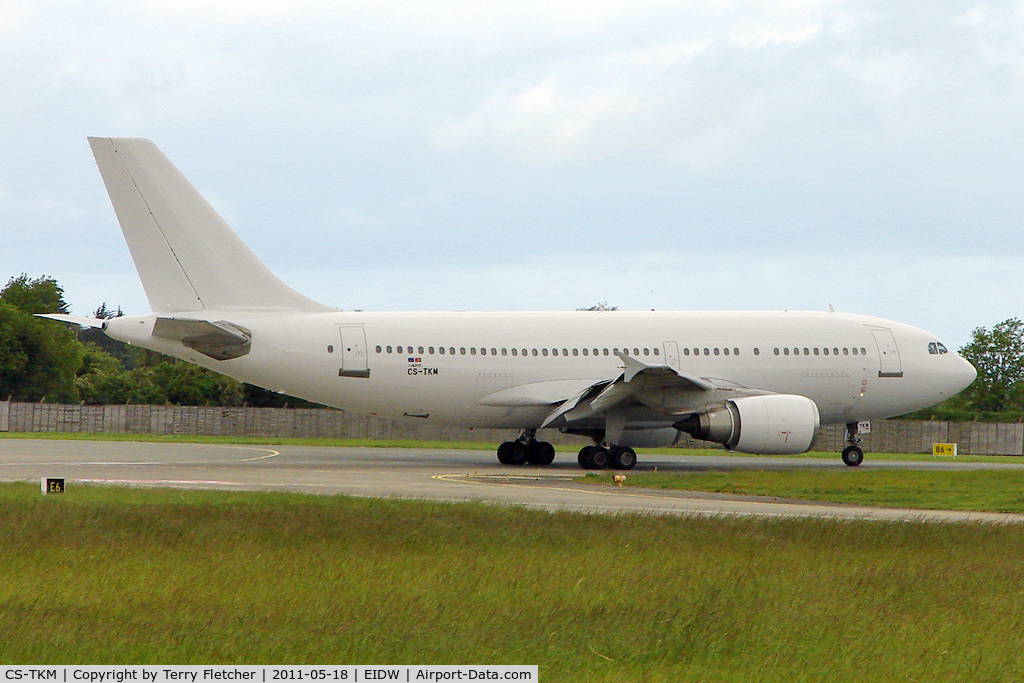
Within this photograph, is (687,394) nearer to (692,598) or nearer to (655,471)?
(655,471)

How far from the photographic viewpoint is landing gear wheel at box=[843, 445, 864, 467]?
104ft

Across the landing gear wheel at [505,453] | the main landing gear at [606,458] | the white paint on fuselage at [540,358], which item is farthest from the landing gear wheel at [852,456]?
the landing gear wheel at [505,453]

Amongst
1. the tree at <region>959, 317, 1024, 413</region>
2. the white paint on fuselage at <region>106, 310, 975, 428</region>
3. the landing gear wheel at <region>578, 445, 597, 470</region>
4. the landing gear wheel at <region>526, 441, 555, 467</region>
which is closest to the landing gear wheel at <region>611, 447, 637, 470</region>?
the landing gear wheel at <region>578, 445, 597, 470</region>

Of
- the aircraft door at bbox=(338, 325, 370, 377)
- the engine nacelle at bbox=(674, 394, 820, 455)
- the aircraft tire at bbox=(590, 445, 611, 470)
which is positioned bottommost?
the aircraft tire at bbox=(590, 445, 611, 470)

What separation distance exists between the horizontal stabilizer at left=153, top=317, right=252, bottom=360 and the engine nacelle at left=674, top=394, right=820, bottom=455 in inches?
436

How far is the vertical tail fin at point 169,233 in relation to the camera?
89.5 ft

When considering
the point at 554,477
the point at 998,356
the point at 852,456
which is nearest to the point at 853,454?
the point at 852,456

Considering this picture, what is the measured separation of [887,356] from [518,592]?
24133 millimetres

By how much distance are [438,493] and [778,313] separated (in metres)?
15.1

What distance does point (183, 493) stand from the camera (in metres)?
18.6

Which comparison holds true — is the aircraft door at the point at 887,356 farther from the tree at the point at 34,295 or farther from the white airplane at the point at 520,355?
the tree at the point at 34,295

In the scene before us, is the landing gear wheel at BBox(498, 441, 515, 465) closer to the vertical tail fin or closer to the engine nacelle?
the engine nacelle

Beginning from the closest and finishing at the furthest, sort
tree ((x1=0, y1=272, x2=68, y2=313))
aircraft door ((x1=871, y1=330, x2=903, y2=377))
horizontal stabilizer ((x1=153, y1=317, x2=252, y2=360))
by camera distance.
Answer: horizontal stabilizer ((x1=153, y1=317, x2=252, y2=360)) < aircraft door ((x1=871, y1=330, x2=903, y2=377)) < tree ((x1=0, y1=272, x2=68, y2=313))

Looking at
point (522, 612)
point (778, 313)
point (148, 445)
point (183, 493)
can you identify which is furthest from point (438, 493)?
point (148, 445)
